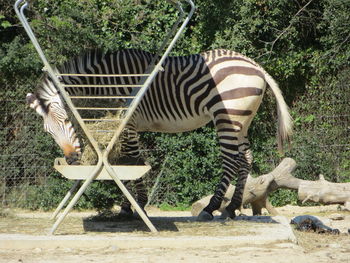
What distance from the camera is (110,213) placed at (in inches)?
318

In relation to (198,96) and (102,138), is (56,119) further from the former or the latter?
(198,96)

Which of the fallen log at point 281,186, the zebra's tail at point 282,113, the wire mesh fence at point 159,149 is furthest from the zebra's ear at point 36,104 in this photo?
Result: the wire mesh fence at point 159,149

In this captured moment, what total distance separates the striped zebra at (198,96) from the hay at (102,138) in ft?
2.18

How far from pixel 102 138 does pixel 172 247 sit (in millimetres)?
1472

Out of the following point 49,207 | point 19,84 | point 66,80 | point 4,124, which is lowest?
point 49,207

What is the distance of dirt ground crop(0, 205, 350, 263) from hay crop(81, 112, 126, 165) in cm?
83

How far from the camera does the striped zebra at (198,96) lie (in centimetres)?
768

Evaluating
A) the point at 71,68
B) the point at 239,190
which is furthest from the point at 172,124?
the point at 71,68

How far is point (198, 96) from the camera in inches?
312

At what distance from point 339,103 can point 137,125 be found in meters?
5.43

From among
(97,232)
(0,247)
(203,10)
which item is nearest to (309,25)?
(203,10)

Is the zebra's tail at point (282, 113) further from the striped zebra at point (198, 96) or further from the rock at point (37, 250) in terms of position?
the rock at point (37, 250)

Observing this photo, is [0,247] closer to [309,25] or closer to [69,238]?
[69,238]

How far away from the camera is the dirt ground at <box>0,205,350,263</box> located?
5633 millimetres
